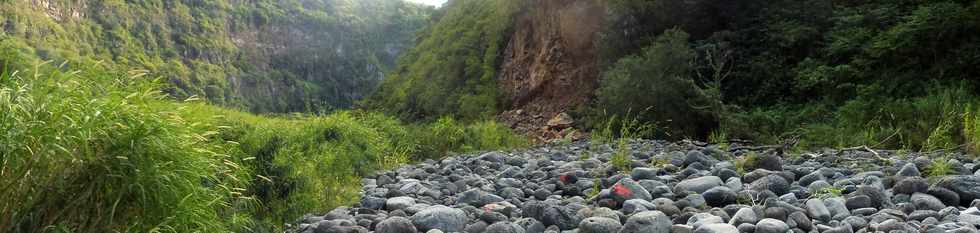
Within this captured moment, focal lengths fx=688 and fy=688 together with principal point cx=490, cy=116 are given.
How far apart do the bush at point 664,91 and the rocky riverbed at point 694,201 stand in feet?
16.6

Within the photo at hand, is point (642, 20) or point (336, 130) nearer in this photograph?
point (336, 130)

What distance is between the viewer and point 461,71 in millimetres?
24422

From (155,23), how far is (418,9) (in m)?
48.2

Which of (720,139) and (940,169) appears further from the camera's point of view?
(720,139)

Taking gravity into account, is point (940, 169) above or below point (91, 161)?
below

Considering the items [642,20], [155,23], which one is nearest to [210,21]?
[155,23]

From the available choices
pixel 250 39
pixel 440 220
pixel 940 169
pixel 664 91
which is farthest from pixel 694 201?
pixel 250 39

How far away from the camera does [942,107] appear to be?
25.9ft

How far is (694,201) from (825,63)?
841 centimetres

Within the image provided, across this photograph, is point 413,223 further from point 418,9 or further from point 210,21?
point 418,9

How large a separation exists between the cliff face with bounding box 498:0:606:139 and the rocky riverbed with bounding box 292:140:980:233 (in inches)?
365

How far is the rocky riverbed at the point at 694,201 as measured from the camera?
349cm

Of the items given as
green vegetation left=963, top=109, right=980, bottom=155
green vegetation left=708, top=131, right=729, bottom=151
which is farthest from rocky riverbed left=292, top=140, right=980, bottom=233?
green vegetation left=708, top=131, right=729, bottom=151

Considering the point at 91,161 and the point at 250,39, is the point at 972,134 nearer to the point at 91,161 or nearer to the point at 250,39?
the point at 91,161
